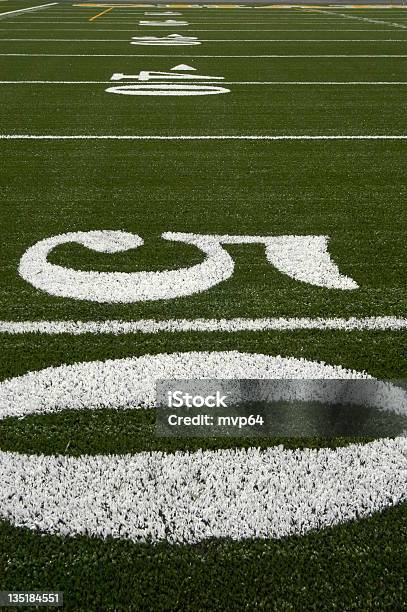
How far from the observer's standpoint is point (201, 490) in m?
1.86

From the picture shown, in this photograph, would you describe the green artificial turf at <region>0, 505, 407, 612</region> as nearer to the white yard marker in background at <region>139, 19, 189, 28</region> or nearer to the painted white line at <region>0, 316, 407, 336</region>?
the painted white line at <region>0, 316, 407, 336</region>

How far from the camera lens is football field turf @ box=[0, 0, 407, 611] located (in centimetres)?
165

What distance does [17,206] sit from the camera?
4070 mm

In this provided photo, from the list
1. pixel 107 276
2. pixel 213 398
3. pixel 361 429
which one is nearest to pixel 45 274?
pixel 107 276

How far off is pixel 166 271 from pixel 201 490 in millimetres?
1458

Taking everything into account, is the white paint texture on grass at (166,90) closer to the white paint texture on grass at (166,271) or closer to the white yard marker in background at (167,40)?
the white paint texture on grass at (166,271)

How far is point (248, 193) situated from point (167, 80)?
5.05 m

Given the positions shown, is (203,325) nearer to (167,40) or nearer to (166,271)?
(166,271)

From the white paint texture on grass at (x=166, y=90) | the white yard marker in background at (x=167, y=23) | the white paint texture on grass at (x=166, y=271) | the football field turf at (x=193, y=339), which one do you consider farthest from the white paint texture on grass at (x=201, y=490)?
the white yard marker in background at (x=167, y=23)

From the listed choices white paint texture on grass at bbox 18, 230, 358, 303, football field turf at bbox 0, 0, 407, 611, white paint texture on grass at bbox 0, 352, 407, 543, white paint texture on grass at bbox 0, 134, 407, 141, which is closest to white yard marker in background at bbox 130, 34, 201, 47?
football field turf at bbox 0, 0, 407, 611

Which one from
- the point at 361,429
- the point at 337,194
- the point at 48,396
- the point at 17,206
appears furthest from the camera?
the point at 337,194

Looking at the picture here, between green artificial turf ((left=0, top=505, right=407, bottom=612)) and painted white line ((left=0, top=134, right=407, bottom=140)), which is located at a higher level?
painted white line ((left=0, top=134, right=407, bottom=140))

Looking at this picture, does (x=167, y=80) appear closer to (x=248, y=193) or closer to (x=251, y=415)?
(x=248, y=193)

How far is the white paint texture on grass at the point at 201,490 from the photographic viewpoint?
175 centimetres
